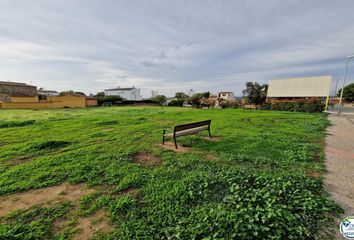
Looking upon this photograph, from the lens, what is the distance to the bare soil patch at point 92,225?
213 cm

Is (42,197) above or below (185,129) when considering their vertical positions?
below

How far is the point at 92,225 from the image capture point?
2279 millimetres

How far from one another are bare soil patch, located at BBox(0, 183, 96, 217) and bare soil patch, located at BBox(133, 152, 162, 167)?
1.46 m

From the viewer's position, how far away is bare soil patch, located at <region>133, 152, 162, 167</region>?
437 cm

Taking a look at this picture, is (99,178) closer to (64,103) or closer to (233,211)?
(233,211)

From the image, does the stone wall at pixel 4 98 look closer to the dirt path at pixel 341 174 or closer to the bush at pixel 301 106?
the dirt path at pixel 341 174

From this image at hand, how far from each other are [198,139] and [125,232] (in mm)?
4919

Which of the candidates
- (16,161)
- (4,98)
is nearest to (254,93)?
(16,161)

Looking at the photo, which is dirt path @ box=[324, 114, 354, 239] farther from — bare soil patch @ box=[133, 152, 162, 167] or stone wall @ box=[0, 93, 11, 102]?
stone wall @ box=[0, 93, 11, 102]

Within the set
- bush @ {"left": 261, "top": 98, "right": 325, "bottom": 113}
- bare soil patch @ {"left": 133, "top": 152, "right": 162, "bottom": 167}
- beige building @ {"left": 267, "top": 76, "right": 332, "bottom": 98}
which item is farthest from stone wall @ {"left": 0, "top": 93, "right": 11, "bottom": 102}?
beige building @ {"left": 267, "top": 76, "right": 332, "bottom": 98}

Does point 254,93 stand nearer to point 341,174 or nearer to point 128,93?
point 341,174

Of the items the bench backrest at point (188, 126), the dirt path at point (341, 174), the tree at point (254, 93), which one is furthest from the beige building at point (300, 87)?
the bench backrest at point (188, 126)

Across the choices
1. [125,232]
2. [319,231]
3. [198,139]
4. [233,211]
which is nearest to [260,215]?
[233,211]

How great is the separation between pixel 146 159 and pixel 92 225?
245 centimetres
